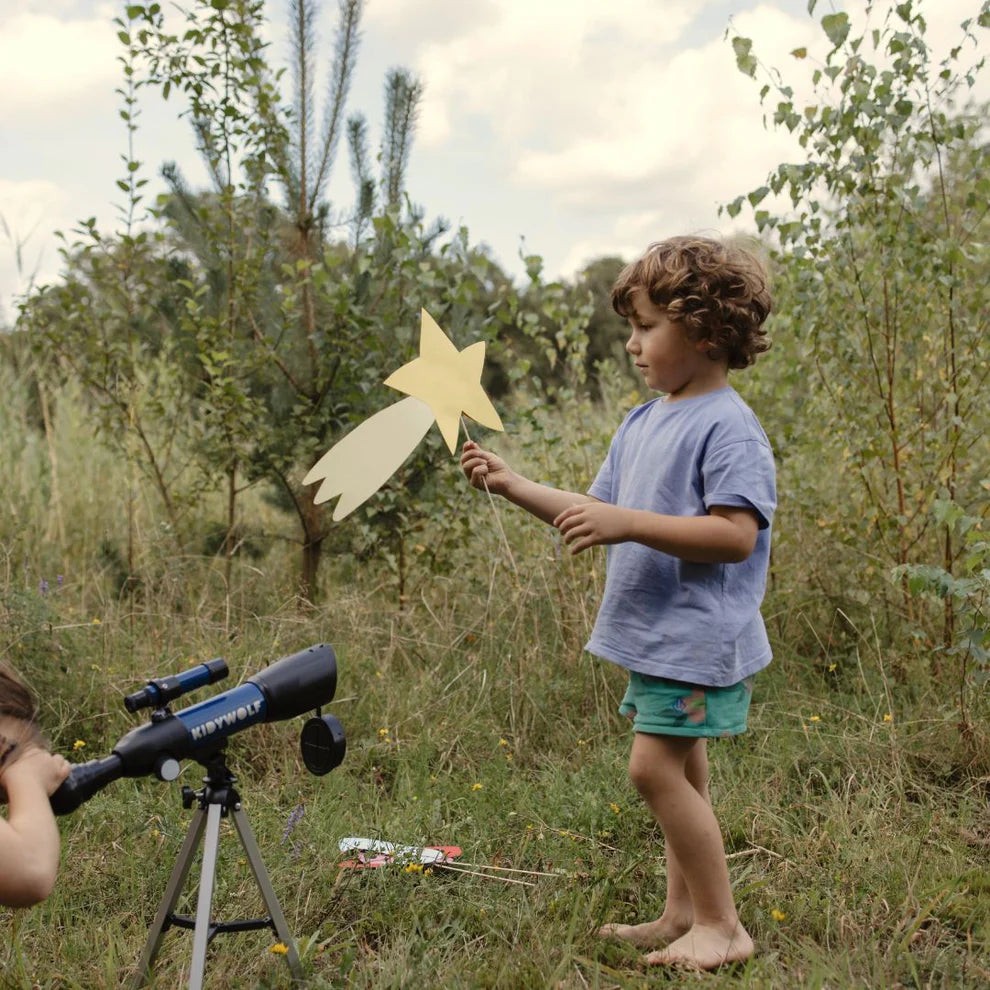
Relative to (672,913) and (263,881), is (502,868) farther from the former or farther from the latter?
(263,881)

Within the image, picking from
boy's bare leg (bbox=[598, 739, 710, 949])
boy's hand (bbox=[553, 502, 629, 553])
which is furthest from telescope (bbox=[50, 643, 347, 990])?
boy's bare leg (bbox=[598, 739, 710, 949])

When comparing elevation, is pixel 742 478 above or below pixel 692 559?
above

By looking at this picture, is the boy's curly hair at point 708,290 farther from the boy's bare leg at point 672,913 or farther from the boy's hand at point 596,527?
the boy's bare leg at point 672,913

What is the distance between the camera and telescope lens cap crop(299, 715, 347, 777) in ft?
5.54

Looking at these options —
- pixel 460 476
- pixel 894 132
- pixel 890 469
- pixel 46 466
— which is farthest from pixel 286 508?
pixel 894 132

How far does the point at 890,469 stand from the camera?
3.46 m

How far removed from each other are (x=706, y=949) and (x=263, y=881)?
869mm

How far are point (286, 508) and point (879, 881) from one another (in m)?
2.89

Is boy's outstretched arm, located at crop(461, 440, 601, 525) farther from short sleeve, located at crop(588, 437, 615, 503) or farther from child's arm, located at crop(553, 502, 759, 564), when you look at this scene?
child's arm, located at crop(553, 502, 759, 564)

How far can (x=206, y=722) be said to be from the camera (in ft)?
5.25

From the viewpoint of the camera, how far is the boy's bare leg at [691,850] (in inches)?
78.5

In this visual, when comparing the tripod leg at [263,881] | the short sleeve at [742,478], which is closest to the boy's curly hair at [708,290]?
the short sleeve at [742,478]

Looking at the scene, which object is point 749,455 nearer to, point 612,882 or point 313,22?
point 612,882

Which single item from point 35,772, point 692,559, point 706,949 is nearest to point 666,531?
point 692,559
